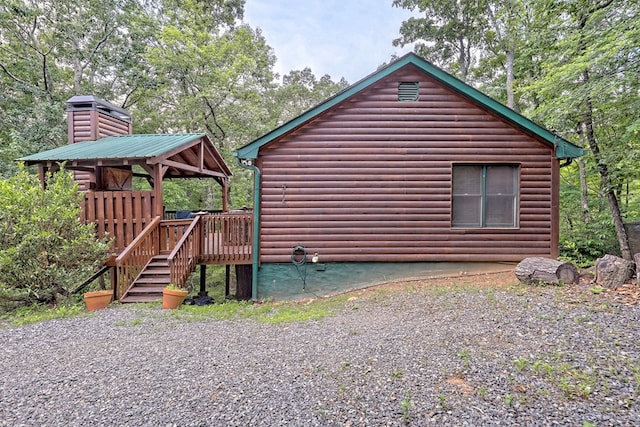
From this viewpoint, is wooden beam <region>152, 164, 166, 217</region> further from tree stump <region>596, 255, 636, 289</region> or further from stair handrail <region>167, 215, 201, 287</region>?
tree stump <region>596, 255, 636, 289</region>

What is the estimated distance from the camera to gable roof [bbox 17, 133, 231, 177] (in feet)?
24.5

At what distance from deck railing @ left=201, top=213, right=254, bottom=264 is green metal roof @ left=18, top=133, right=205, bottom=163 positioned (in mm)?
A: 2155

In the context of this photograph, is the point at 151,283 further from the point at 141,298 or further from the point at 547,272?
the point at 547,272

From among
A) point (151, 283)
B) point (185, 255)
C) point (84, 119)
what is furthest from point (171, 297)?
point (84, 119)

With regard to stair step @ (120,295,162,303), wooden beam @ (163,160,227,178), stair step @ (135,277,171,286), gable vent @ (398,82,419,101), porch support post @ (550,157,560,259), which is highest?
gable vent @ (398,82,419,101)

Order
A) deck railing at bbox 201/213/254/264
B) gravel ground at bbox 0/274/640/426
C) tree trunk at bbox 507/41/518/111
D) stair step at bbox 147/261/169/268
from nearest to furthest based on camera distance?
gravel ground at bbox 0/274/640/426 → stair step at bbox 147/261/169/268 → deck railing at bbox 201/213/254/264 → tree trunk at bbox 507/41/518/111

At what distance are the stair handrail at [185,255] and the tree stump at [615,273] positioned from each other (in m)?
7.69

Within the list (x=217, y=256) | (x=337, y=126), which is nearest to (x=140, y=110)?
(x=217, y=256)

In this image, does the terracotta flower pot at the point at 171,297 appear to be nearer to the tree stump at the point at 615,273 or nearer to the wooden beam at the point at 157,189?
the wooden beam at the point at 157,189

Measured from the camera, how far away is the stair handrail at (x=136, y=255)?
6.32 m

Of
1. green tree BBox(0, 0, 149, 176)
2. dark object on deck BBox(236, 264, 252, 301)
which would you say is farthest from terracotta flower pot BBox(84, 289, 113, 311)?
green tree BBox(0, 0, 149, 176)

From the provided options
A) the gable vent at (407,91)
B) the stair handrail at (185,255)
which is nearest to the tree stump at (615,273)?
the gable vent at (407,91)

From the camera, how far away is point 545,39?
8453 mm

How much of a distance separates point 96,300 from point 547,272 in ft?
26.3
